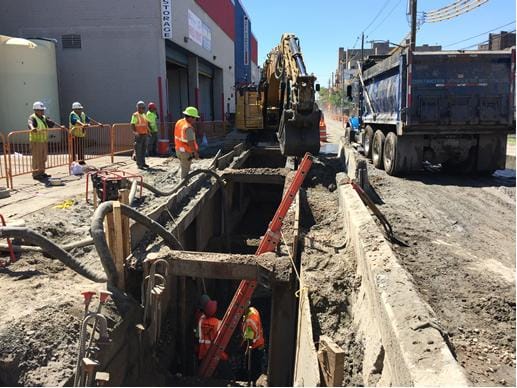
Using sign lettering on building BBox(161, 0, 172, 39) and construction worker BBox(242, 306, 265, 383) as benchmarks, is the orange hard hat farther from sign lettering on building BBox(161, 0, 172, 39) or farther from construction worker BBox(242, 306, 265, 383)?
sign lettering on building BBox(161, 0, 172, 39)

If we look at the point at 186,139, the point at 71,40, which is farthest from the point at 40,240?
the point at 71,40

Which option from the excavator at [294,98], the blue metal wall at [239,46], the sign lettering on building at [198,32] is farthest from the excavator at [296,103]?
the blue metal wall at [239,46]

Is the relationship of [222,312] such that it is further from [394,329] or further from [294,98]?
[394,329]

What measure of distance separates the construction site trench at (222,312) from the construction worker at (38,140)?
8.82ft

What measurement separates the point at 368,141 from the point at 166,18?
9816 mm

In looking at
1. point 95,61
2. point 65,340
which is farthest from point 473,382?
point 95,61

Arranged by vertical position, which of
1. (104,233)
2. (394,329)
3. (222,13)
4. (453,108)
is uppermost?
(222,13)

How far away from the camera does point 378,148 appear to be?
13.2 meters

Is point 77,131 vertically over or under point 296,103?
under

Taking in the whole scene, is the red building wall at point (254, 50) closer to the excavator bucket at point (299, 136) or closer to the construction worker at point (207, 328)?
the excavator bucket at point (299, 136)

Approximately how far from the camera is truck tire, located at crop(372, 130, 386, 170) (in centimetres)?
1293

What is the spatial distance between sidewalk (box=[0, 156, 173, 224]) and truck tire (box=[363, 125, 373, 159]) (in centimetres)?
732

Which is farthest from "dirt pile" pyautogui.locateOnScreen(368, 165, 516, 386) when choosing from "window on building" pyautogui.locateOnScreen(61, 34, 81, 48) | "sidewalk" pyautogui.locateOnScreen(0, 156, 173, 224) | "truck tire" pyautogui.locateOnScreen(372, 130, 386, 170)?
"window on building" pyautogui.locateOnScreen(61, 34, 81, 48)

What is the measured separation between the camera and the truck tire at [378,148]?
12.9 metres
